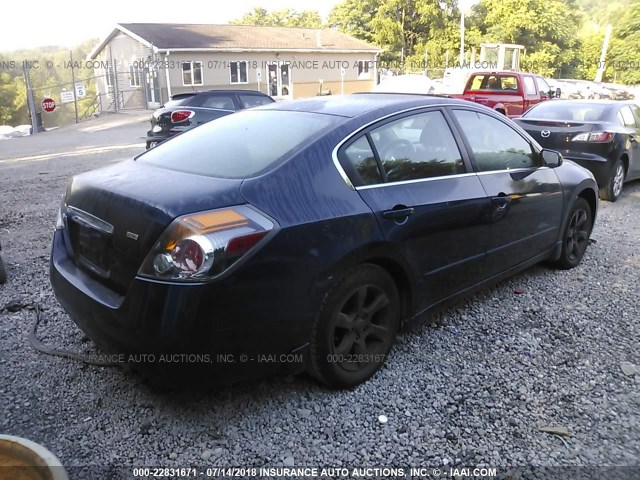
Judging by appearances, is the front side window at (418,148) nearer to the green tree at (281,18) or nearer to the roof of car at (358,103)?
the roof of car at (358,103)

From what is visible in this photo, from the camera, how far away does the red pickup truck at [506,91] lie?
14281 millimetres

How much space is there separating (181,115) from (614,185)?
304 inches

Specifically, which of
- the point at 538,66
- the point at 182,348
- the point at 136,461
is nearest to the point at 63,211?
the point at 182,348

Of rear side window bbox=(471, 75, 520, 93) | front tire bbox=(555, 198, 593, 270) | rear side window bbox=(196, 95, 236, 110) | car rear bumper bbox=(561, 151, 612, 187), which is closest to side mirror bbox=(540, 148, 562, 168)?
front tire bbox=(555, 198, 593, 270)

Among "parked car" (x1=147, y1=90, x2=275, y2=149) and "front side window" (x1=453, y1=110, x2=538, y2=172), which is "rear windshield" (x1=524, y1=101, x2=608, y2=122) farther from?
"parked car" (x1=147, y1=90, x2=275, y2=149)

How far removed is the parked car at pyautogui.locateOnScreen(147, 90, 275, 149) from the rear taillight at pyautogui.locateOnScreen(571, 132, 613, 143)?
6129 millimetres

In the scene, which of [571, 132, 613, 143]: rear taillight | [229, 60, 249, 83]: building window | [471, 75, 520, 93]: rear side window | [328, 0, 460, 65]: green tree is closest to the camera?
[571, 132, 613, 143]: rear taillight

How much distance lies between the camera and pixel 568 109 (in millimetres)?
8586

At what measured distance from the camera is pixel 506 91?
14.6 m

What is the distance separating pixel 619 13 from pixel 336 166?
6588 cm

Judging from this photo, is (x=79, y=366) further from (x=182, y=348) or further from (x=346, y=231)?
(x=346, y=231)

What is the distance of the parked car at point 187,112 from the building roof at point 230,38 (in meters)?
18.4

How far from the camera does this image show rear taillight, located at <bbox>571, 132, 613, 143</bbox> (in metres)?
7.71

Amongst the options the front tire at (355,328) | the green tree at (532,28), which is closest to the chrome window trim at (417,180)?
the front tire at (355,328)
